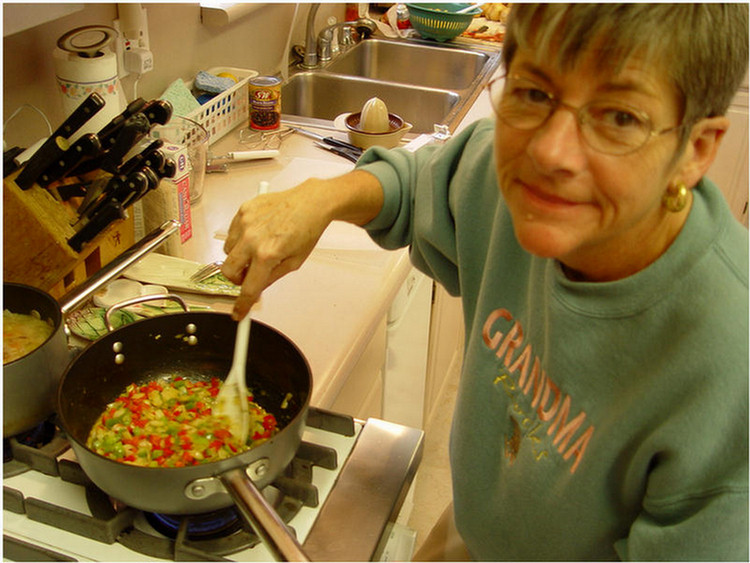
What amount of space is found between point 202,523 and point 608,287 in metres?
0.55

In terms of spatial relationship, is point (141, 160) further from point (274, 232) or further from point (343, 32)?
point (343, 32)

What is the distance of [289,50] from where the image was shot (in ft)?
8.18

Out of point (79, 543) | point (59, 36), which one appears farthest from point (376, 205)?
point (59, 36)

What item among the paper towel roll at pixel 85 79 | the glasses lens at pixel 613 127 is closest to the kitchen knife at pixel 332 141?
the paper towel roll at pixel 85 79

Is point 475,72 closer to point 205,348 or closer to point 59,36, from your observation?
point 59,36

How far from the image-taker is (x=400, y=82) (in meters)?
2.55

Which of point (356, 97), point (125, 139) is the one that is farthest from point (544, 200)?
point (356, 97)

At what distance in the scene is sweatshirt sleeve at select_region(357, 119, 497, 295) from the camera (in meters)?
1.05

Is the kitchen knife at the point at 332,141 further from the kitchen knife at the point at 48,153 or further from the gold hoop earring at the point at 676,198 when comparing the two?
the gold hoop earring at the point at 676,198

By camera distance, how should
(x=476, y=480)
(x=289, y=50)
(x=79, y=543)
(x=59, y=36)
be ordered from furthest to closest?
1. (x=289, y=50)
2. (x=59, y=36)
3. (x=476, y=480)
4. (x=79, y=543)

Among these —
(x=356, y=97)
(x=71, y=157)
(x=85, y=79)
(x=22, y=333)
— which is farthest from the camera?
(x=356, y=97)

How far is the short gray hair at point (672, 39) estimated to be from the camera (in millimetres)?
633

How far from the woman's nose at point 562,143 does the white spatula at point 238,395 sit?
48 cm

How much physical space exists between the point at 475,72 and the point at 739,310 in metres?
2.20
